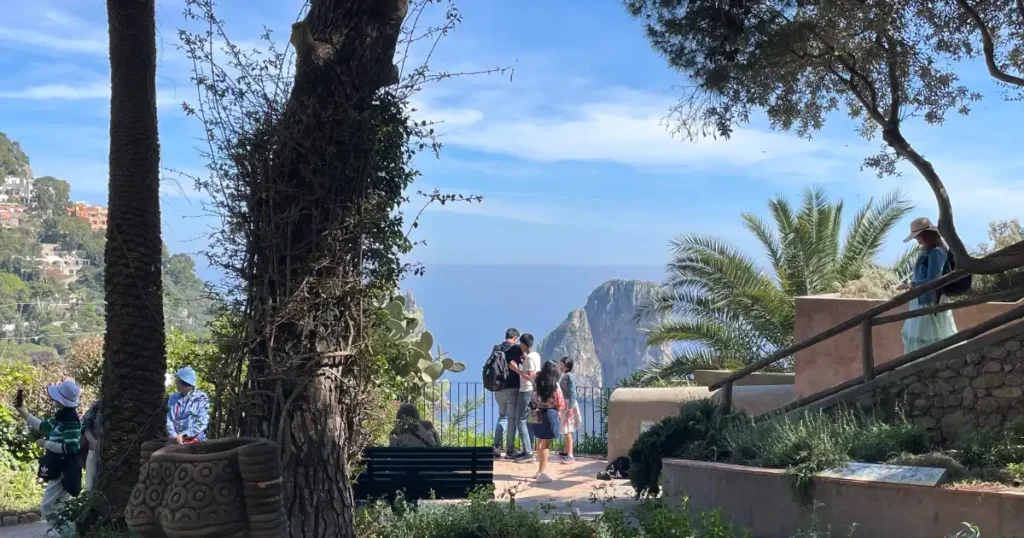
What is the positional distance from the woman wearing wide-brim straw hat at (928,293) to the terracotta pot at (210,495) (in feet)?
20.3

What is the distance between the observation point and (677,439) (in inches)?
328

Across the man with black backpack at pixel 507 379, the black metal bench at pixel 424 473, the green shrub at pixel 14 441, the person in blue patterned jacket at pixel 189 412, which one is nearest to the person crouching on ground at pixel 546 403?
the man with black backpack at pixel 507 379

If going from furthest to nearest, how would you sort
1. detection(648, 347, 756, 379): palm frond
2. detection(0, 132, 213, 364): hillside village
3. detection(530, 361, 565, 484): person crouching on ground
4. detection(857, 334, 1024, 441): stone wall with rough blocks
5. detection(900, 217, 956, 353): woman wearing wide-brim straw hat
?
detection(0, 132, 213, 364): hillside village, detection(648, 347, 756, 379): palm frond, detection(530, 361, 565, 484): person crouching on ground, detection(900, 217, 956, 353): woman wearing wide-brim straw hat, detection(857, 334, 1024, 441): stone wall with rough blocks

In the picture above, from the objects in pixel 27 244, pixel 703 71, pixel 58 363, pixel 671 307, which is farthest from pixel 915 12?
pixel 27 244

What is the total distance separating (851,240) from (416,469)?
13.1 metres

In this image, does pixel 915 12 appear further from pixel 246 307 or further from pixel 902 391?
pixel 246 307

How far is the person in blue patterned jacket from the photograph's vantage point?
7.62m

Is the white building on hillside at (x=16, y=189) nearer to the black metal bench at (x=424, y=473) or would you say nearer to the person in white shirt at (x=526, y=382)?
the person in white shirt at (x=526, y=382)

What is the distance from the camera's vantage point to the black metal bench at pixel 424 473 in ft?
24.5

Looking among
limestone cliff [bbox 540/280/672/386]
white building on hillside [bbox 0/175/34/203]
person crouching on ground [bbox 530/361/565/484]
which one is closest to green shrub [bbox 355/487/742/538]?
person crouching on ground [bbox 530/361/565/484]

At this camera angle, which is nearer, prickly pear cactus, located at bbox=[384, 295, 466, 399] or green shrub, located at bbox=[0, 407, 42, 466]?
green shrub, located at bbox=[0, 407, 42, 466]

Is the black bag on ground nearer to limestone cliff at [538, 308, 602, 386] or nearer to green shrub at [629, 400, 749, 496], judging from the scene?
green shrub at [629, 400, 749, 496]

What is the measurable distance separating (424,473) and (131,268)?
10.7ft

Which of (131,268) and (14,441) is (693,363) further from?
(131,268)
